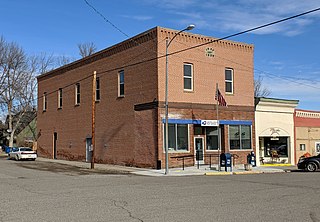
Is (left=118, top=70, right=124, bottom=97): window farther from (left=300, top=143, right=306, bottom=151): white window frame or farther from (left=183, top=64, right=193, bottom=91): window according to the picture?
(left=300, top=143, right=306, bottom=151): white window frame

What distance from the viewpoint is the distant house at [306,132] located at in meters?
34.9

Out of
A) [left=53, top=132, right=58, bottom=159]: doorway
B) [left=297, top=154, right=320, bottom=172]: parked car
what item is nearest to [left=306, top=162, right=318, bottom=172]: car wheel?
[left=297, top=154, right=320, bottom=172]: parked car

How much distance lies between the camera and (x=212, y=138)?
98.9 ft

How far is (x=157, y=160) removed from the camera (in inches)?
1064

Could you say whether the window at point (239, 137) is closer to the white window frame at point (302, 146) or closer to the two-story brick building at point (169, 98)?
the two-story brick building at point (169, 98)

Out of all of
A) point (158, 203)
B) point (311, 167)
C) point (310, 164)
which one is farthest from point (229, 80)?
point (158, 203)

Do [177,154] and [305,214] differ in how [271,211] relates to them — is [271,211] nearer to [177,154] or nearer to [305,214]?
[305,214]

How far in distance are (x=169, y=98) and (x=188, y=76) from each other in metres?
2.51

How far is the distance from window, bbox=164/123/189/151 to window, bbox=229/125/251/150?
4157 millimetres

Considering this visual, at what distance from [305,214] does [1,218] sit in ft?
24.2

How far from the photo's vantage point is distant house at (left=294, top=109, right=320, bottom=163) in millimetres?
34906

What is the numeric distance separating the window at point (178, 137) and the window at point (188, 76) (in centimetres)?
282

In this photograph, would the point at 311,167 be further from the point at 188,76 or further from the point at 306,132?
the point at 188,76

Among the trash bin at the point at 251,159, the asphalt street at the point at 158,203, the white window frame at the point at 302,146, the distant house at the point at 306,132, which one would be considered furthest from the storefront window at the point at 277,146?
the asphalt street at the point at 158,203
